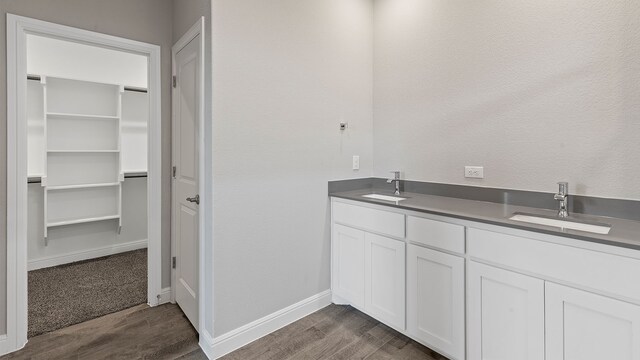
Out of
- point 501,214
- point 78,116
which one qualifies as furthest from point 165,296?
point 501,214

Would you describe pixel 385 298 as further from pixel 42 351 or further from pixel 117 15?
pixel 117 15

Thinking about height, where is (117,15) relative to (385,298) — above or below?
above

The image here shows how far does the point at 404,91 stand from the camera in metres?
2.56

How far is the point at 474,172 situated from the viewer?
2186mm

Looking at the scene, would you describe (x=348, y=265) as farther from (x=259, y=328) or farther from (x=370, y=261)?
(x=259, y=328)

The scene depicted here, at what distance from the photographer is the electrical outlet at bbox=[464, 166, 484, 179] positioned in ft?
7.07

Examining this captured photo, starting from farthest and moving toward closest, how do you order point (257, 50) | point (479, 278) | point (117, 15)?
1. point (117, 15)
2. point (257, 50)
3. point (479, 278)

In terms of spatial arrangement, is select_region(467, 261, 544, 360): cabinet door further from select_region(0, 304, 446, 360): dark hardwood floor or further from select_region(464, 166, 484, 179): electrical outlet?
select_region(464, 166, 484, 179): electrical outlet

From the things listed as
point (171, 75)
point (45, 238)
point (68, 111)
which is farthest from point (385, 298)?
point (68, 111)

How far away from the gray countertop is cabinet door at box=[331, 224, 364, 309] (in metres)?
0.29

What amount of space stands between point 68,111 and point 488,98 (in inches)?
162

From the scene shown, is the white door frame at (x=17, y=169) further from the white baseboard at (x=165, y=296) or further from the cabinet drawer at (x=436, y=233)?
the cabinet drawer at (x=436, y=233)

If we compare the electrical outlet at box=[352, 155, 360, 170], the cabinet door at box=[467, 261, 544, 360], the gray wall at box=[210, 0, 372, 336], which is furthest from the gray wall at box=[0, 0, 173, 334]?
the cabinet door at box=[467, 261, 544, 360]

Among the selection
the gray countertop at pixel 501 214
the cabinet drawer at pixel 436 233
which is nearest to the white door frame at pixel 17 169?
the gray countertop at pixel 501 214
